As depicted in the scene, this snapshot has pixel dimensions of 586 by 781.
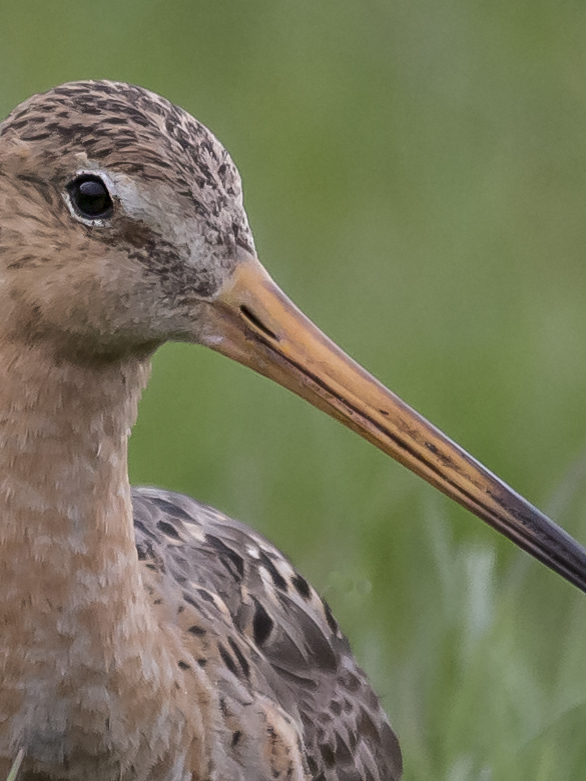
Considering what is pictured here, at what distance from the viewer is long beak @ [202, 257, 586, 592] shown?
283 cm

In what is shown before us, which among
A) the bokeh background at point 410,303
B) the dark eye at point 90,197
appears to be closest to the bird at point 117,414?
the dark eye at point 90,197

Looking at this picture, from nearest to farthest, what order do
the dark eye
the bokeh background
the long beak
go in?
the dark eye, the long beak, the bokeh background

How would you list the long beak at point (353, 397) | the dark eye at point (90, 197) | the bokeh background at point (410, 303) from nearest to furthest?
the dark eye at point (90, 197), the long beak at point (353, 397), the bokeh background at point (410, 303)

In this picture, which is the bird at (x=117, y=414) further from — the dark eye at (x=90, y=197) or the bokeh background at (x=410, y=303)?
the bokeh background at (x=410, y=303)

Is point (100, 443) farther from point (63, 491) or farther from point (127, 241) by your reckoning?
point (127, 241)

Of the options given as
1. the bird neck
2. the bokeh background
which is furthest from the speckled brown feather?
the bokeh background

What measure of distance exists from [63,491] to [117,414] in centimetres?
15

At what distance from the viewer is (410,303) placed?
6.40 metres

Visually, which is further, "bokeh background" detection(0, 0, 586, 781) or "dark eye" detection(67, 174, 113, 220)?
"bokeh background" detection(0, 0, 586, 781)

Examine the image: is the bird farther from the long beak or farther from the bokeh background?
the bokeh background

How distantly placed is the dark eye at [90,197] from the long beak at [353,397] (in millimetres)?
238

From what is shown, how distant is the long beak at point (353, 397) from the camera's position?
283 cm

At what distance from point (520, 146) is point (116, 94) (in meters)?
4.80

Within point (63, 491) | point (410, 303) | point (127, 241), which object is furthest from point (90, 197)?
point (410, 303)
